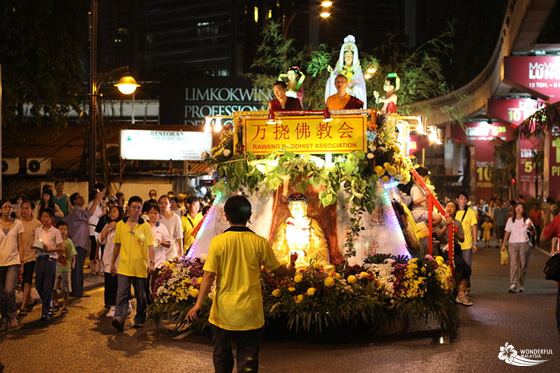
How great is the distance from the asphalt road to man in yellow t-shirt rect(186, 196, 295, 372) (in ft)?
7.48

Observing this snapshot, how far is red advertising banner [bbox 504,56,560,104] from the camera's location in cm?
2244

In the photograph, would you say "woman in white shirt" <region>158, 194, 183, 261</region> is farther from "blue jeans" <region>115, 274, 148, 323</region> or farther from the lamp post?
the lamp post

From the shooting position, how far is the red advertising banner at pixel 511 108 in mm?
29016

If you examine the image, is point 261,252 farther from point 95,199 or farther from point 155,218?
point 95,199

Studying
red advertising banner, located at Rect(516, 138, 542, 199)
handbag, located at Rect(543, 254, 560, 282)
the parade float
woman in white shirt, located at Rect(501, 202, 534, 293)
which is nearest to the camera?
handbag, located at Rect(543, 254, 560, 282)

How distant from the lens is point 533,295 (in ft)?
50.0

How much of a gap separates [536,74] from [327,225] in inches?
532

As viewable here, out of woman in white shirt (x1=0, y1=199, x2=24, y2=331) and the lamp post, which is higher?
the lamp post

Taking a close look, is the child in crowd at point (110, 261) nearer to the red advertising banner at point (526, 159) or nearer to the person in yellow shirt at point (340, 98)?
the person in yellow shirt at point (340, 98)

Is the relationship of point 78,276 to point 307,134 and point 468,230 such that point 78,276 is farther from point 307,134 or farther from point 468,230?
point 468,230

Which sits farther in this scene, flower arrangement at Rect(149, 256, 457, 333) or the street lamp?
the street lamp

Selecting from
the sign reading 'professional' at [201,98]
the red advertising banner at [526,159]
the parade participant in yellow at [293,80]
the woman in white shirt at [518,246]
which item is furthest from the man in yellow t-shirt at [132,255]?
the sign reading 'professional' at [201,98]

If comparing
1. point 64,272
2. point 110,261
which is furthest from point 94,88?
point 110,261

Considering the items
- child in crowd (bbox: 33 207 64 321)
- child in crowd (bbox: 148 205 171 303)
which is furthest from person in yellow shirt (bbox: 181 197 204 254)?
child in crowd (bbox: 33 207 64 321)
